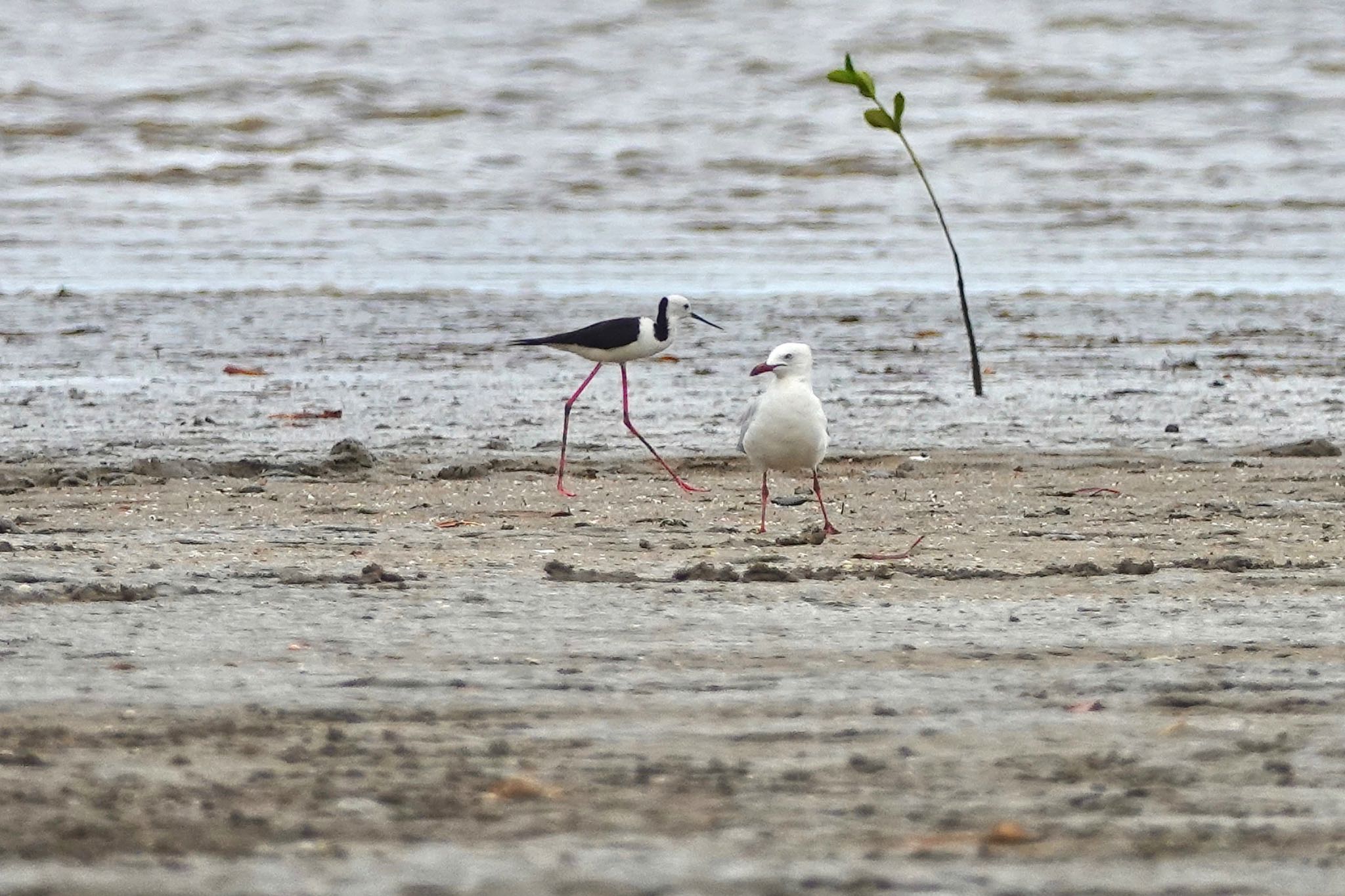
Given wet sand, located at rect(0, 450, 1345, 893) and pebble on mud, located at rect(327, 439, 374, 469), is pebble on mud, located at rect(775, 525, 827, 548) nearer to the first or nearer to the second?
wet sand, located at rect(0, 450, 1345, 893)

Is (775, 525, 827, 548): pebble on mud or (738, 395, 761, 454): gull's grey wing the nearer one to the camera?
(775, 525, 827, 548): pebble on mud

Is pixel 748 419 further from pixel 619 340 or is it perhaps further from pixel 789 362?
pixel 619 340

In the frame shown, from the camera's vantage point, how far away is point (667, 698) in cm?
401

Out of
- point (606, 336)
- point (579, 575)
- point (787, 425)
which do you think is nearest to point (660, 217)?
point (606, 336)

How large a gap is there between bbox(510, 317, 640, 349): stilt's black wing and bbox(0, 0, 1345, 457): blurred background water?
0.48 metres

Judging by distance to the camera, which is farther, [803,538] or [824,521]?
[824,521]

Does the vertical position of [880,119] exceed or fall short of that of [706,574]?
it exceeds it

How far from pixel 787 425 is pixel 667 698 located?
8.82 ft

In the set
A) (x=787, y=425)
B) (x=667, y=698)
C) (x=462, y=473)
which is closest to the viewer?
(x=667, y=698)

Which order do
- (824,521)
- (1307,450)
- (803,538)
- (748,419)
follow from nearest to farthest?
(803,538), (824,521), (748,419), (1307,450)

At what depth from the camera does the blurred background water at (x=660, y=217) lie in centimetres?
996

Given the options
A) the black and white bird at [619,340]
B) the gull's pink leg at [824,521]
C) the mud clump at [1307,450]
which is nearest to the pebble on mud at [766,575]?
the gull's pink leg at [824,521]

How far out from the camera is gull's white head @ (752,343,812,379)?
6895 millimetres

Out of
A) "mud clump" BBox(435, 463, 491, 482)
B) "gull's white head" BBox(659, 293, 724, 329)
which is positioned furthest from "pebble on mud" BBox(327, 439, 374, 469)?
"gull's white head" BBox(659, 293, 724, 329)
